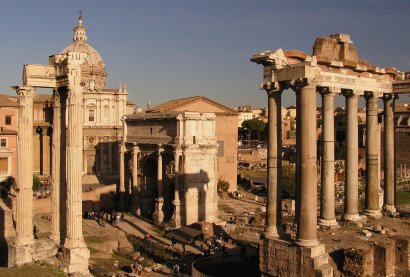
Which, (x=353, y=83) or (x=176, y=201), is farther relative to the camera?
(x=176, y=201)

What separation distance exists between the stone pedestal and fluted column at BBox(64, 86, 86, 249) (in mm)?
6708

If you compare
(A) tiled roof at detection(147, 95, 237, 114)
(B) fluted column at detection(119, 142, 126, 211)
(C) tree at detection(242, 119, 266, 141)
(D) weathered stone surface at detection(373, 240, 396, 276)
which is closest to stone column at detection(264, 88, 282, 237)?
(D) weathered stone surface at detection(373, 240, 396, 276)

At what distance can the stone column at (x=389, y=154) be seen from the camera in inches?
875

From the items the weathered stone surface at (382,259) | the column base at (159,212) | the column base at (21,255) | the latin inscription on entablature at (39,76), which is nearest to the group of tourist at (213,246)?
the column base at (159,212)

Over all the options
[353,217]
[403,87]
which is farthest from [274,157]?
[403,87]

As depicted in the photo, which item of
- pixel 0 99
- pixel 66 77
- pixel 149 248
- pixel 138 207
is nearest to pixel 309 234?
pixel 66 77

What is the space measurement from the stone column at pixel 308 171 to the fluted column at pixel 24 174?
1023 cm

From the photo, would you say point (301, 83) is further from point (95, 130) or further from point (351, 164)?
point (95, 130)

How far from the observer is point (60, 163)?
66.1 feet

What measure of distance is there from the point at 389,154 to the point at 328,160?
5.14 meters

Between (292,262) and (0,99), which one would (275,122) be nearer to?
(292,262)

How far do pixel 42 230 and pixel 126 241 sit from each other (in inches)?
197

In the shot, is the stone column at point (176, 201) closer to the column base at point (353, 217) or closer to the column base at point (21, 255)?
the column base at point (21, 255)

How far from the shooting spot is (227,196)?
172 ft
